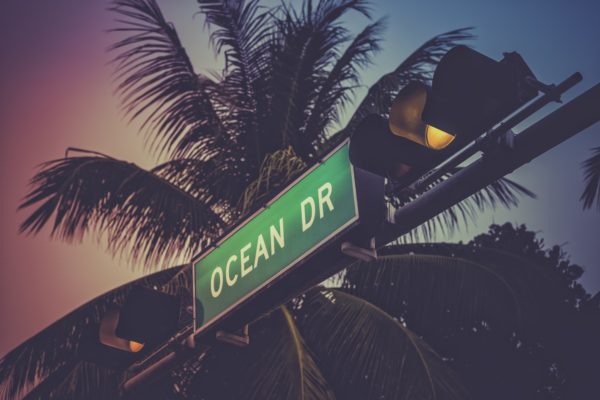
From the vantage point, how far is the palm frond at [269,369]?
6.64 metres

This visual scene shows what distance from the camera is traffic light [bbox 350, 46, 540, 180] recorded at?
2.15 metres

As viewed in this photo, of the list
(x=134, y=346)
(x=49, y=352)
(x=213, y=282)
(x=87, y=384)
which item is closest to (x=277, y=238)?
(x=213, y=282)

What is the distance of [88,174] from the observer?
25.5ft

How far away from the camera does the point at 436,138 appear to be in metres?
2.35

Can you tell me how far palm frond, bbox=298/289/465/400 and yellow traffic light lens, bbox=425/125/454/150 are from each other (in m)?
4.89

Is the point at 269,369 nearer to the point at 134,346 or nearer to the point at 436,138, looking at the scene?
the point at 134,346

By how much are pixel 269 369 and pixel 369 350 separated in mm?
1048

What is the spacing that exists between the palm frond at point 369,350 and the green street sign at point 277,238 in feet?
12.7

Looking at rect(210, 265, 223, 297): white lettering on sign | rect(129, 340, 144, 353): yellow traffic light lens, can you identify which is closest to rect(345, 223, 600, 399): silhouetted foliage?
rect(129, 340, 144, 353): yellow traffic light lens

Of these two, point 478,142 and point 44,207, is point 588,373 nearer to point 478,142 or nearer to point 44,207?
point 44,207

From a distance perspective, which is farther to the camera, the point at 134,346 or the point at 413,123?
the point at 134,346

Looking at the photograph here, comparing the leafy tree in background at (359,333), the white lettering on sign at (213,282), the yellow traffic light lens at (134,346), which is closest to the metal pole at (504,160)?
the white lettering on sign at (213,282)

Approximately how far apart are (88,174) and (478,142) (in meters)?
6.18

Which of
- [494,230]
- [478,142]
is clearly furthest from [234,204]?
[494,230]
